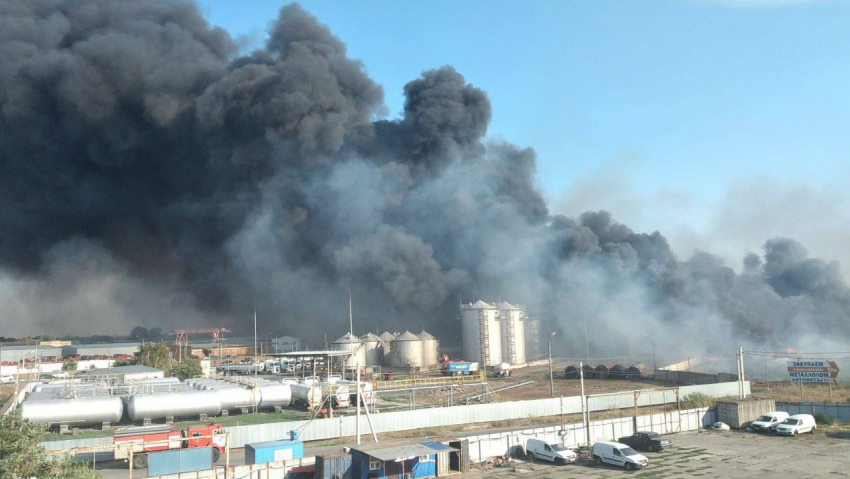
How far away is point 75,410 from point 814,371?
4401 centimetres

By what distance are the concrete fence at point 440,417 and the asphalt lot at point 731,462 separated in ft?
27.9

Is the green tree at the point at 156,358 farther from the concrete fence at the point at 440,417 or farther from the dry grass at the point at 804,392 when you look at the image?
the dry grass at the point at 804,392

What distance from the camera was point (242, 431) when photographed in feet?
91.0

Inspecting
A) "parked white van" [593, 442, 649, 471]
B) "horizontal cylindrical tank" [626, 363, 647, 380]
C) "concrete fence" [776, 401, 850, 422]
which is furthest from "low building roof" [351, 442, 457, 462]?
"horizontal cylindrical tank" [626, 363, 647, 380]

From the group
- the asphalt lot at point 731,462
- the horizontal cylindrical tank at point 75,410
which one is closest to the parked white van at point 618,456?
the asphalt lot at point 731,462

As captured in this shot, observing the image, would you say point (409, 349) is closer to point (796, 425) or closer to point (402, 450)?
point (796, 425)

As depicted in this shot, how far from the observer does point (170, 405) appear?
3309cm

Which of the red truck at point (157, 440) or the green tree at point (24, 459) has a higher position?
the green tree at point (24, 459)

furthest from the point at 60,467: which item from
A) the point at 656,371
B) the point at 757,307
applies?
the point at 757,307

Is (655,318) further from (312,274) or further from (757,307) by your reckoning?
(312,274)

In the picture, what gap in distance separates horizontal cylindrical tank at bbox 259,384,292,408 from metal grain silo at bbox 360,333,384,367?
38.8 m

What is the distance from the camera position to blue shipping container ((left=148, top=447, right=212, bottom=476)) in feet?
70.3

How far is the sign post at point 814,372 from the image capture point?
40.8 m

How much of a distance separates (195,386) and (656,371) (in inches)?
1580
